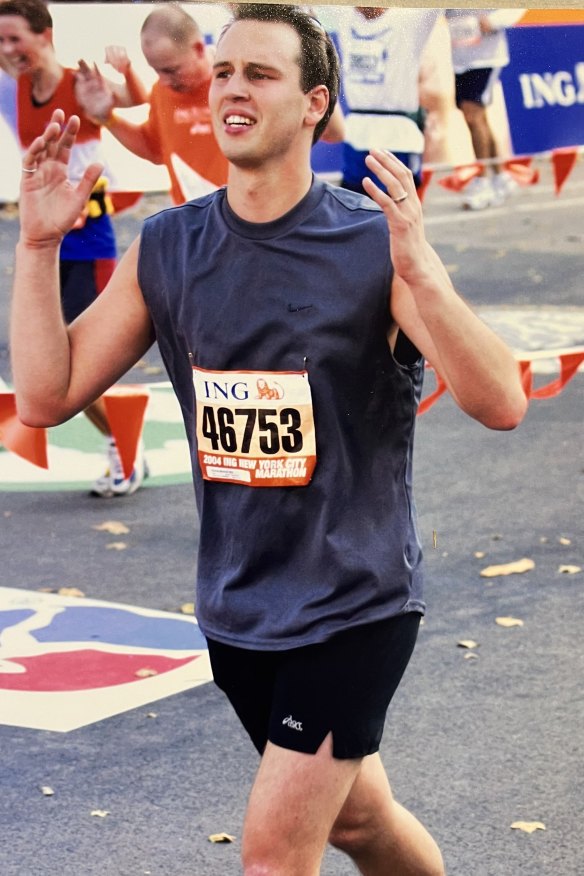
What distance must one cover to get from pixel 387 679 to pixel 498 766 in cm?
190

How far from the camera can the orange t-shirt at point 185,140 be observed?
23.4ft

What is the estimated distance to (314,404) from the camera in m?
3.15

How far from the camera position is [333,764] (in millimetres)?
3170

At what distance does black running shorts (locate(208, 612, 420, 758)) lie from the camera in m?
3.17

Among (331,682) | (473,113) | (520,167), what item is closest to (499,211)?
(520,167)

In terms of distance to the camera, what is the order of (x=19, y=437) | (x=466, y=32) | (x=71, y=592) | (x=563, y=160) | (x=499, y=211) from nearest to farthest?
1. (x=71, y=592)
2. (x=19, y=437)
3. (x=466, y=32)
4. (x=563, y=160)
5. (x=499, y=211)

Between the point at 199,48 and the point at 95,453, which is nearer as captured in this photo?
the point at 199,48

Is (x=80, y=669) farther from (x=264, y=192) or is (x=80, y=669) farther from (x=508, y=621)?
(x=264, y=192)

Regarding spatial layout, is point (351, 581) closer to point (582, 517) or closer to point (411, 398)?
point (411, 398)

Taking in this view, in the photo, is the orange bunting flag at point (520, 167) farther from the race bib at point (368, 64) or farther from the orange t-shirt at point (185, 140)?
the orange t-shirt at point (185, 140)

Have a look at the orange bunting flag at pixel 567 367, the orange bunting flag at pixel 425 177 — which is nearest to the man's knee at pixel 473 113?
the orange bunting flag at pixel 425 177

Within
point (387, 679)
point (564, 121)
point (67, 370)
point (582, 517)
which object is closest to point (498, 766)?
point (387, 679)

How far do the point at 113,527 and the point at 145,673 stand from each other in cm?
195

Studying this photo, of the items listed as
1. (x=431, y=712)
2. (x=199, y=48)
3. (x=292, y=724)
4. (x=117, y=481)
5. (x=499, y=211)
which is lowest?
(x=499, y=211)
